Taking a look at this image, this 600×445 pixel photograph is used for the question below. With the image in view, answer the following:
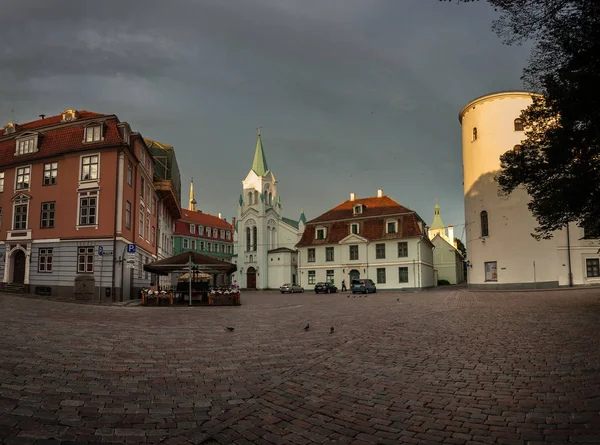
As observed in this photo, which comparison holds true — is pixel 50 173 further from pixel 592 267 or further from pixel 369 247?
pixel 592 267

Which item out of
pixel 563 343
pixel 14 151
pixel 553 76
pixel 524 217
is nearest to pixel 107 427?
pixel 563 343

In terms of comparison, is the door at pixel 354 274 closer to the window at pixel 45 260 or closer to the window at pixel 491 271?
the window at pixel 491 271

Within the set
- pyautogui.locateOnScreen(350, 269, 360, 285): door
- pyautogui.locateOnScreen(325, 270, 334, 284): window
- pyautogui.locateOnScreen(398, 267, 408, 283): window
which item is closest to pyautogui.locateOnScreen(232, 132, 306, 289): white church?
pyautogui.locateOnScreen(325, 270, 334, 284): window

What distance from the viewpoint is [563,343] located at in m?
9.75

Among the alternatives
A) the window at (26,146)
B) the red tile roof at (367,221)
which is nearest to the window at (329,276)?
the red tile roof at (367,221)

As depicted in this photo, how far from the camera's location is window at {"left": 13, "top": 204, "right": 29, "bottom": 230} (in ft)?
102

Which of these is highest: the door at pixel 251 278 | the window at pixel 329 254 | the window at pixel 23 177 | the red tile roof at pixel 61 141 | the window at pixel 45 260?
the red tile roof at pixel 61 141

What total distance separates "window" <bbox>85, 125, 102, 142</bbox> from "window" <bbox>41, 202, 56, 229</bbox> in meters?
4.99

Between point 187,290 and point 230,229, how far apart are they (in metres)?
72.6

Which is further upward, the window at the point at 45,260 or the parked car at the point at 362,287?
the window at the point at 45,260

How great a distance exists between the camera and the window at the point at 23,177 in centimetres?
3158

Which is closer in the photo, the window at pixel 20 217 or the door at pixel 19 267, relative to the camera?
the door at pixel 19 267

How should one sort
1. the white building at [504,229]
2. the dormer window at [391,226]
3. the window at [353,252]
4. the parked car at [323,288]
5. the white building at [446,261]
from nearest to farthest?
the white building at [504,229]
the parked car at [323,288]
the dormer window at [391,226]
the window at [353,252]
the white building at [446,261]

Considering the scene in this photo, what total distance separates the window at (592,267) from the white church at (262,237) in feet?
139
